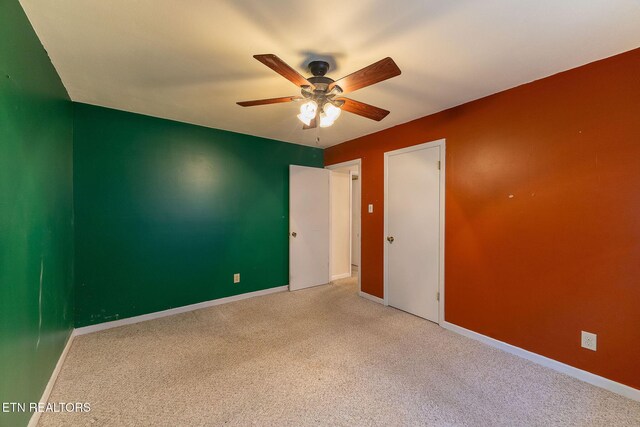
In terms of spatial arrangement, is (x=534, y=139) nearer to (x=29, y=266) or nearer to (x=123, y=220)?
(x=29, y=266)

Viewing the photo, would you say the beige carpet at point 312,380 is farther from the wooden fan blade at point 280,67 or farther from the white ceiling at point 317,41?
the white ceiling at point 317,41

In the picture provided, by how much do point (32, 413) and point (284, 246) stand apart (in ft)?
9.53

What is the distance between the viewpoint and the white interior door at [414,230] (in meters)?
2.90

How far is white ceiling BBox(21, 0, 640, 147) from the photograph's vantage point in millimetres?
1391

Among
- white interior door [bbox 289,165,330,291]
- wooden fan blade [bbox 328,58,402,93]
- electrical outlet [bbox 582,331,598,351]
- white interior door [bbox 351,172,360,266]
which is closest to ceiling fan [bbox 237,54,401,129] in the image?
wooden fan blade [bbox 328,58,402,93]

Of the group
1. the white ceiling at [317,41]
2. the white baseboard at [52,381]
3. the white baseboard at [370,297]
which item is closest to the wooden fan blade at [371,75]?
the white ceiling at [317,41]

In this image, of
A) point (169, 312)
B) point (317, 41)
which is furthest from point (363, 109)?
point (169, 312)

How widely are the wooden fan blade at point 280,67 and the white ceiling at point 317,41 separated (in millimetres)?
269

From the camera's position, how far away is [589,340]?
1898mm

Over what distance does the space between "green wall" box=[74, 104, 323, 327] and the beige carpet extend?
486mm

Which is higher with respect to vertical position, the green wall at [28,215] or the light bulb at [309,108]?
the light bulb at [309,108]

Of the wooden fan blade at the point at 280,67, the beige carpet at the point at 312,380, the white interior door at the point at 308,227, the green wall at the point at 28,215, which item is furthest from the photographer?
the white interior door at the point at 308,227

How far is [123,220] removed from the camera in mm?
2842

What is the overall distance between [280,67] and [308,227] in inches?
118
